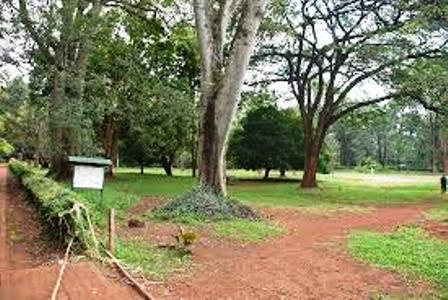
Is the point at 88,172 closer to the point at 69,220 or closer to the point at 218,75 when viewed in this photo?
the point at 218,75

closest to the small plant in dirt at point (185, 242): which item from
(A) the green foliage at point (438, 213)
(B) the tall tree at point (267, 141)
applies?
(A) the green foliage at point (438, 213)

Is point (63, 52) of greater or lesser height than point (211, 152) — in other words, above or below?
above

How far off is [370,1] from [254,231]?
54.2ft

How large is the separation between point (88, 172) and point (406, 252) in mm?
7346

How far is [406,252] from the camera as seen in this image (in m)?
12.0

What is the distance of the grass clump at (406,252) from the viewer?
10233 millimetres

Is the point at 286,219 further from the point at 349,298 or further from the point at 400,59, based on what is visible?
the point at 400,59

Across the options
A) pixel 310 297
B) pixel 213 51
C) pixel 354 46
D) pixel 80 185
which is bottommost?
pixel 310 297

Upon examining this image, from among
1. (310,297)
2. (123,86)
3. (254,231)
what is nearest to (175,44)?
(123,86)

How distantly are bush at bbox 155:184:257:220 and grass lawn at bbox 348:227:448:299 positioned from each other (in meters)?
3.17

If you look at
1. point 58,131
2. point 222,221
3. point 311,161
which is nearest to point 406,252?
point 222,221

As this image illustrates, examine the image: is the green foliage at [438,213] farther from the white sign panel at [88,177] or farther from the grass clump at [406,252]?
the white sign panel at [88,177]

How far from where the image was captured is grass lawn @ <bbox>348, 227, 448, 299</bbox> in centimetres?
1014

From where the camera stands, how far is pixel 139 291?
7727mm
